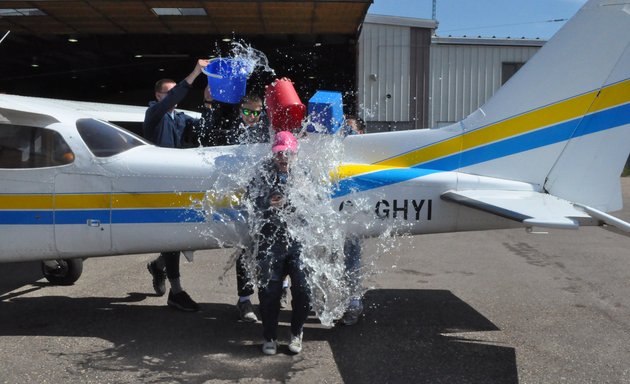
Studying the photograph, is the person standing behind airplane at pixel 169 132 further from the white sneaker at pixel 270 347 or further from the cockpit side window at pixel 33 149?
the white sneaker at pixel 270 347

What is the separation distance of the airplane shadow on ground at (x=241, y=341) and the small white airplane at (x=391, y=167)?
698 mm

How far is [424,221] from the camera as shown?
14.8ft

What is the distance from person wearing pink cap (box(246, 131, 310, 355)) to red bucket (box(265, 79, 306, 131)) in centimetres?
12

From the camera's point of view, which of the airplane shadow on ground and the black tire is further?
the black tire

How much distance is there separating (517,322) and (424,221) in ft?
4.15

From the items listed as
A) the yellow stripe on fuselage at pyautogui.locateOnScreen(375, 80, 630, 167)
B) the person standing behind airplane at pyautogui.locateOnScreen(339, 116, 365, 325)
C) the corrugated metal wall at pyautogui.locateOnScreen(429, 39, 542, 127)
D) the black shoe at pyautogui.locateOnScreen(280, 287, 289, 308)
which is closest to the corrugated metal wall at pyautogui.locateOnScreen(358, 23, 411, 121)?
the corrugated metal wall at pyautogui.locateOnScreen(429, 39, 542, 127)

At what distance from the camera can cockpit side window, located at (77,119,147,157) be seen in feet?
15.4

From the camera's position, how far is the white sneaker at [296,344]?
4258 millimetres

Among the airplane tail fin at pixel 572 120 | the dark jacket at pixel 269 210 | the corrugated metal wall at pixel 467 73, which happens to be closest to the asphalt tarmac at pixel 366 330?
the dark jacket at pixel 269 210

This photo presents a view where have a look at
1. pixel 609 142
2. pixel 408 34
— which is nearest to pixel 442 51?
pixel 408 34

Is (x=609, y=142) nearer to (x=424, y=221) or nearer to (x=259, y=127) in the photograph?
(x=424, y=221)

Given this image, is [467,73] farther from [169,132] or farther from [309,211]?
[309,211]

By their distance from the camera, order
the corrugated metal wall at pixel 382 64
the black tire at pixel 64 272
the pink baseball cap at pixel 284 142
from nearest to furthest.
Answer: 1. the pink baseball cap at pixel 284 142
2. the black tire at pixel 64 272
3. the corrugated metal wall at pixel 382 64

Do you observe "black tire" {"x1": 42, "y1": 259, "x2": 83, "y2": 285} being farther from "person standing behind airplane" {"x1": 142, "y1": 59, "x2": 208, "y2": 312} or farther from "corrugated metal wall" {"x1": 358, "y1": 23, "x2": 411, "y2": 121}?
"corrugated metal wall" {"x1": 358, "y1": 23, "x2": 411, "y2": 121}
